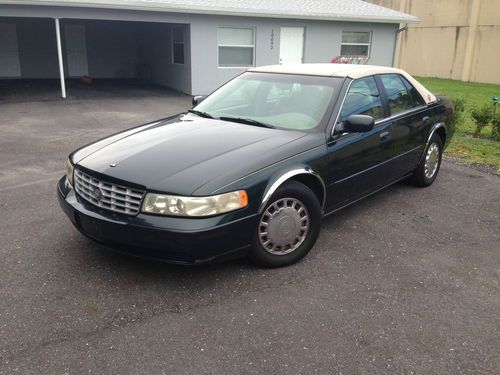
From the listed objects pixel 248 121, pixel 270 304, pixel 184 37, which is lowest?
pixel 270 304

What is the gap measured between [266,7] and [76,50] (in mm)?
8732

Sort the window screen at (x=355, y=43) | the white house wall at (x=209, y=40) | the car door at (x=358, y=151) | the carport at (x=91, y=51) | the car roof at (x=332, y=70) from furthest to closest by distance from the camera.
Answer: the window screen at (x=355, y=43)
the carport at (x=91, y=51)
the white house wall at (x=209, y=40)
the car roof at (x=332, y=70)
the car door at (x=358, y=151)

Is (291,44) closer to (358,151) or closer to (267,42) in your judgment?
(267,42)

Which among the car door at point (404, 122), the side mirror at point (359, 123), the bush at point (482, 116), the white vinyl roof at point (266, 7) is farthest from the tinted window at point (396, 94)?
the white vinyl roof at point (266, 7)

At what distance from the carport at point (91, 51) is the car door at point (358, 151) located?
Result: 12021 millimetres

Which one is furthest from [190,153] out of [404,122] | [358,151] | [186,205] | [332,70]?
[404,122]

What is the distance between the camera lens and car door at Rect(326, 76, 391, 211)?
13.7 feet

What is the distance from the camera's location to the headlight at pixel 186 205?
315 centimetres

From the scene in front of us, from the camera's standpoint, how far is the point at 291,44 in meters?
16.6

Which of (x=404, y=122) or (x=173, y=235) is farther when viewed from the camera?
(x=404, y=122)

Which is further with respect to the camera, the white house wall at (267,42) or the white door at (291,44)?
the white door at (291,44)

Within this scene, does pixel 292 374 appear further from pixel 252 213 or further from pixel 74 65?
pixel 74 65

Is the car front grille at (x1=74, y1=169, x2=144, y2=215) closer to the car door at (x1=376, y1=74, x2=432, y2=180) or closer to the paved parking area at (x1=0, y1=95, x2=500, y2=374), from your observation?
the paved parking area at (x1=0, y1=95, x2=500, y2=374)

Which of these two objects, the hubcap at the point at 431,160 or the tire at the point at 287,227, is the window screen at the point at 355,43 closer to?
the hubcap at the point at 431,160
